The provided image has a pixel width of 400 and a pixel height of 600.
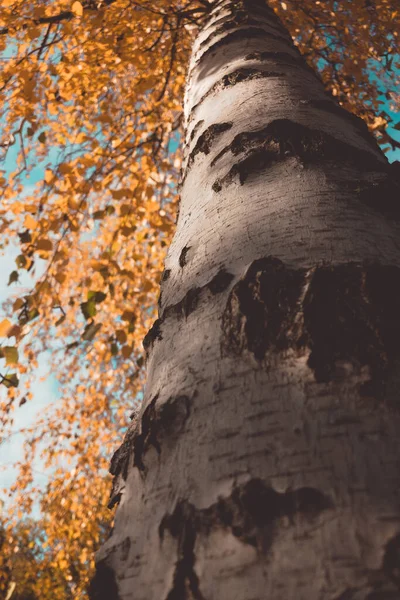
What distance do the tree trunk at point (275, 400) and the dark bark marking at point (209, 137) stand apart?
0.18 meters

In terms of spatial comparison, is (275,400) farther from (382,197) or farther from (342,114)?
(342,114)

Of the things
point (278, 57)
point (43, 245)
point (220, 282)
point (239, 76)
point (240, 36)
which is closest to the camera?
point (220, 282)

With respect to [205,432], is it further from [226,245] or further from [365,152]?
[365,152]

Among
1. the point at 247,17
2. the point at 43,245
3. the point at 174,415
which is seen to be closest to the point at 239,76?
the point at 247,17

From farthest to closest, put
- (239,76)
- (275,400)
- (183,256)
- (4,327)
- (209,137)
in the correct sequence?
(4,327), (239,76), (209,137), (183,256), (275,400)

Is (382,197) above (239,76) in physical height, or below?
below

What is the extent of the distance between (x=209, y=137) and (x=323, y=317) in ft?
2.17

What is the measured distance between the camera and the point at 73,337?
5.86 m

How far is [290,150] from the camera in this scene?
754mm

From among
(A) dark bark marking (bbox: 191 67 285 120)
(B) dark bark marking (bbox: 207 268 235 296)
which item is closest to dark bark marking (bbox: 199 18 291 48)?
(A) dark bark marking (bbox: 191 67 285 120)

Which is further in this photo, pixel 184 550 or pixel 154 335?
pixel 154 335

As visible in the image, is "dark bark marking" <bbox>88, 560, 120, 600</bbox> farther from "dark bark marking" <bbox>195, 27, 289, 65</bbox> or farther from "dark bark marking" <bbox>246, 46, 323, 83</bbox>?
"dark bark marking" <bbox>195, 27, 289, 65</bbox>

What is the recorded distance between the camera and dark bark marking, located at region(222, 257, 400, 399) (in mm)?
428

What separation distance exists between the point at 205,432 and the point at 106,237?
4.00 m
